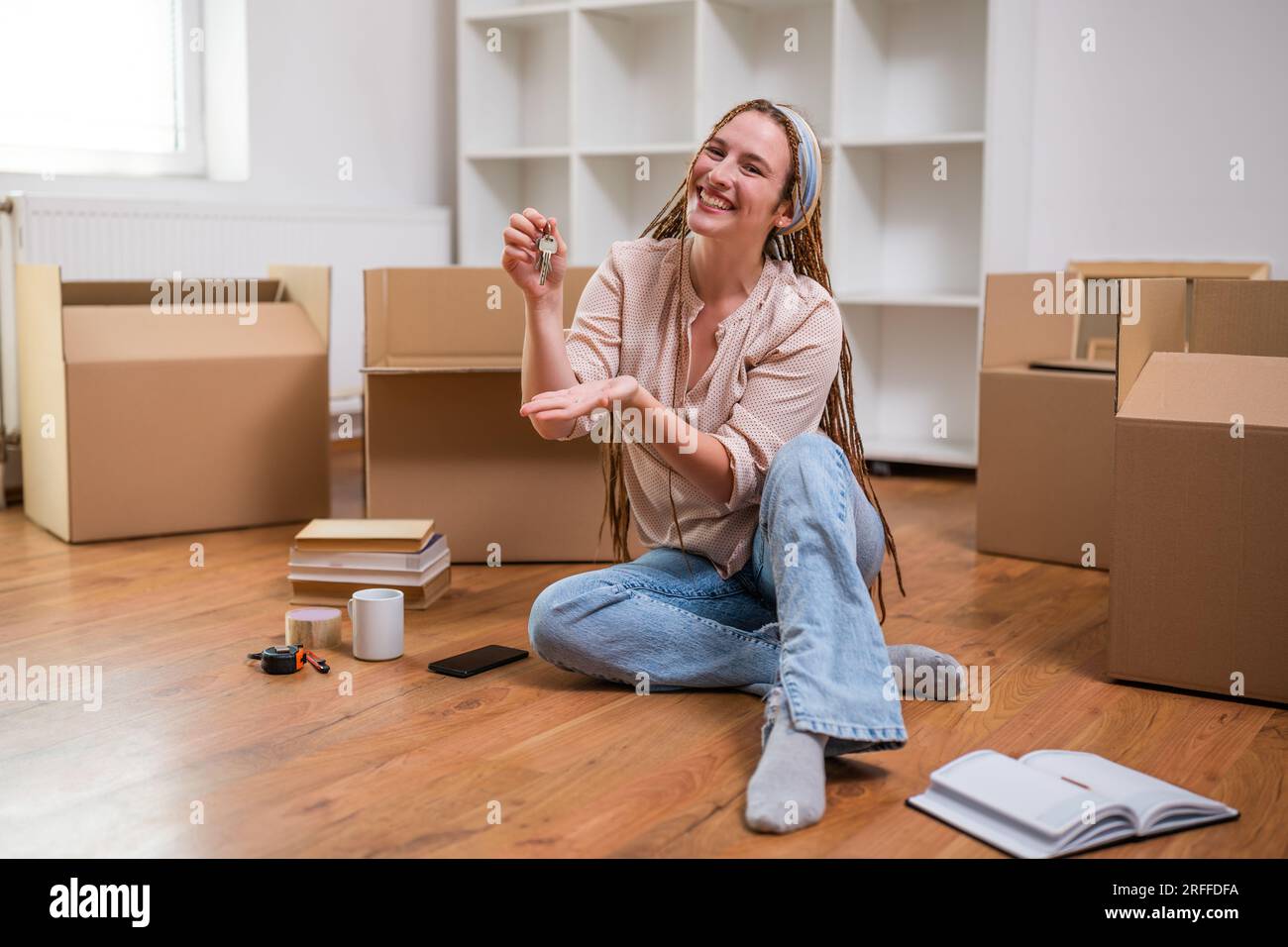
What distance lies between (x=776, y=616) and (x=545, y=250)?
582mm

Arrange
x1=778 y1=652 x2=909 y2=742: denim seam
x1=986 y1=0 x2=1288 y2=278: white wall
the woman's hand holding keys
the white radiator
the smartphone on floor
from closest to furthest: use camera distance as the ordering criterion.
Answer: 1. x1=778 y1=652 x2=909 y2=742: denim seam
2. the woman's hand holding keys
3. the smartphone on floor
4. the white radiator
5. x1=986 y1=0 x2=1288 y2=278: white wall

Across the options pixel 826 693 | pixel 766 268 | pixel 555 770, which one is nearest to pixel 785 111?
pixel 766 268

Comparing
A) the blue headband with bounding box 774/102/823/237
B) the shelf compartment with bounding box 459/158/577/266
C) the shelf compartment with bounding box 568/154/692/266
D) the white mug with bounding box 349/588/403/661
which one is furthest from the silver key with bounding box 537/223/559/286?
the shelf compartment with bounding box 459/158/577/266

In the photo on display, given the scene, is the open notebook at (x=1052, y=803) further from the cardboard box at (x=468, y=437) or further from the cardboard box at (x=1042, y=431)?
the cardboard box at (x=468, y=437)

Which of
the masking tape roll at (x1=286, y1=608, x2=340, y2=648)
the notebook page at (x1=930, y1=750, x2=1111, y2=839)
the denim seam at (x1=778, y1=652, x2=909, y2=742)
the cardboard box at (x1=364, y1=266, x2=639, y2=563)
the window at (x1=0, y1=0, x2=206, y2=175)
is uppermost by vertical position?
the window at (x1=0, y1=0, x2=206, y2=175)

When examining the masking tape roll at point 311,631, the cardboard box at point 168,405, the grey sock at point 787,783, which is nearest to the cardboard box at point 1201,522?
the grey sock at point 787,783

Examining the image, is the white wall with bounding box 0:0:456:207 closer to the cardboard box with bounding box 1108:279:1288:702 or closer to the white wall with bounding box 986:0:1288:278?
the white wall with bounding box 986:0:1288:278

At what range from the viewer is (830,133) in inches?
136

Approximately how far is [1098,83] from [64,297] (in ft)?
8.01

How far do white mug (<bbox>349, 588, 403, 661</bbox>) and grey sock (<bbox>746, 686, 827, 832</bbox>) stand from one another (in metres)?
0.66

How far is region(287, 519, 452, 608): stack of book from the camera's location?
2121 millimetres

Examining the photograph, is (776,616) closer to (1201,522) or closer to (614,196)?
Answer: (1201,522)

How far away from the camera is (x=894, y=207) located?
3.62 meters
